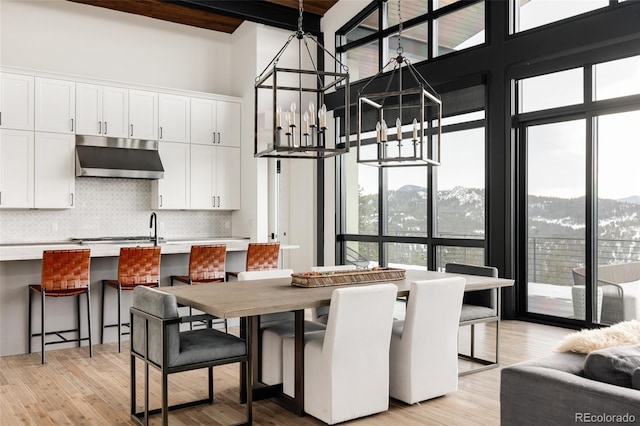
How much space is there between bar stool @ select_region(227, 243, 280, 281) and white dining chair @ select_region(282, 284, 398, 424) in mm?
2610

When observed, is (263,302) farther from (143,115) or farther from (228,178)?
(228,178)

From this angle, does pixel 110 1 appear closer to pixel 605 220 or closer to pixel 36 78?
pixel 36 78

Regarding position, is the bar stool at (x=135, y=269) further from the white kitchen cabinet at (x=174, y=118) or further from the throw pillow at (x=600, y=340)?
the throw pillow at (x=600, y=340)

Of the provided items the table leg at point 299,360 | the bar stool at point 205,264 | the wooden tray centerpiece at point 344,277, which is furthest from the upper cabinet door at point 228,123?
the table leg at point 299,360

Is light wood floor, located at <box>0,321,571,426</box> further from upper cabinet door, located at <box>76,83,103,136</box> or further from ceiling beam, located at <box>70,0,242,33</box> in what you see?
ceiling beam, located at <box>70,0,242,33</box>

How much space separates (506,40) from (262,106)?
11.4 ft

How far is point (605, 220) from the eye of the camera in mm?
5492

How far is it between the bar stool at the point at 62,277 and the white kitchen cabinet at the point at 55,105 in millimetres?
2418

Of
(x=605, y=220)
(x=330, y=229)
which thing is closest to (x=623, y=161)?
(x=605, y=220)

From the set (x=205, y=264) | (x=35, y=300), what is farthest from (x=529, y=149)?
(x=35, y=300)

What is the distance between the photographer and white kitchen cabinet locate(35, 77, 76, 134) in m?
6.60

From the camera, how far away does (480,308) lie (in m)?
4.32

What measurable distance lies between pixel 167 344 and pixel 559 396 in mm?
1898

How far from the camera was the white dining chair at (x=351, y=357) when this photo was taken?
123 inches
